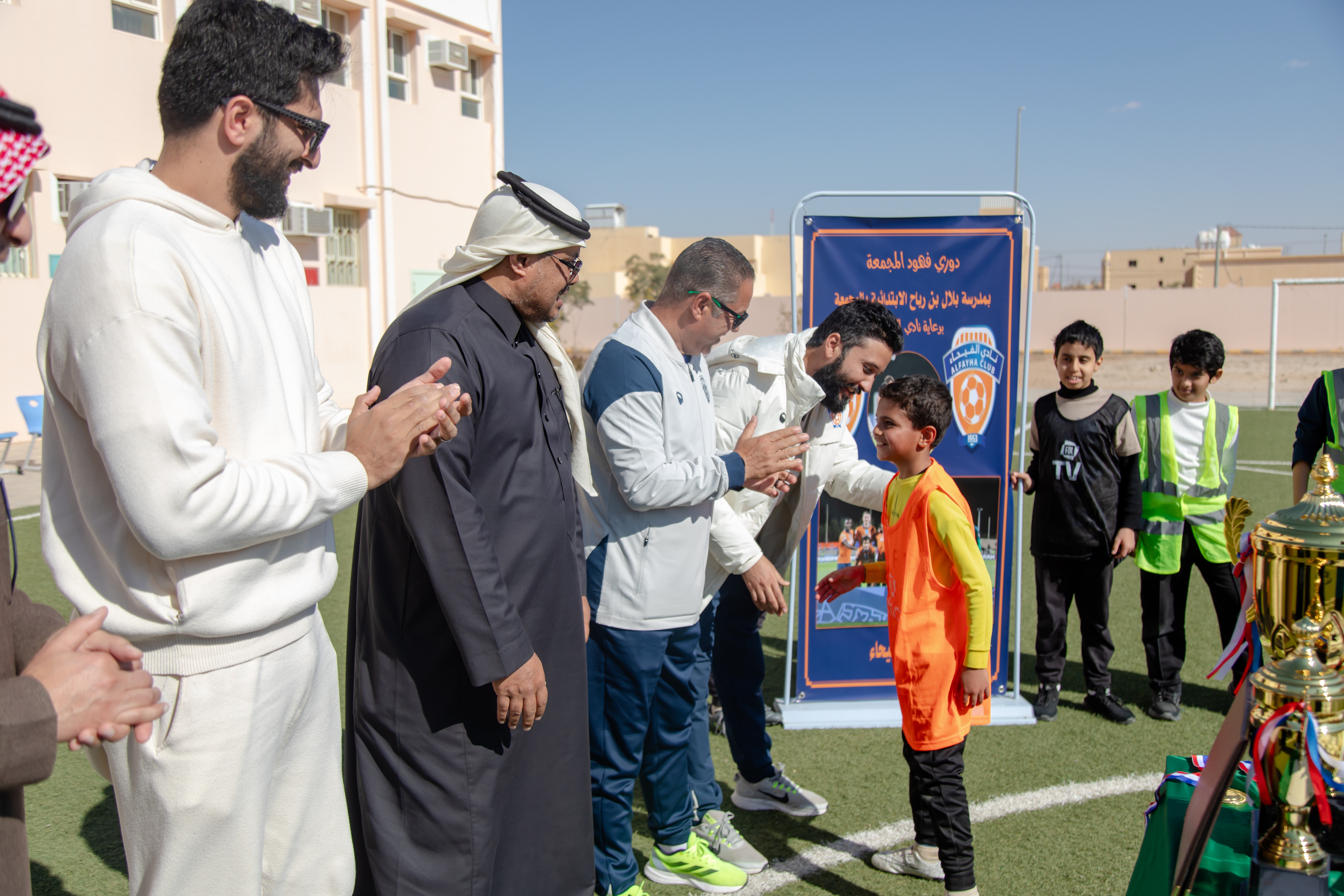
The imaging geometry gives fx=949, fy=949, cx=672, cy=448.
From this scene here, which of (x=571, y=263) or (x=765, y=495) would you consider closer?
(x=571, y=263)

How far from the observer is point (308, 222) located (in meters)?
15.9

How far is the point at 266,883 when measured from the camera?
1781 mm

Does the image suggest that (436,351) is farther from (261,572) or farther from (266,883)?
(266,883)

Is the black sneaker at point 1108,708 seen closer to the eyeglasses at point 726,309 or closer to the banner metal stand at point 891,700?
the banner metal stand at point 891,700

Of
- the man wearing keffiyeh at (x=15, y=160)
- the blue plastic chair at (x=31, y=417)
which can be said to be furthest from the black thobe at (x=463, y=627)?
the blue plastic chair at (x=31, y=417)

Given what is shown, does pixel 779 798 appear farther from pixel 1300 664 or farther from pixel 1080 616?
pixel 1300 664

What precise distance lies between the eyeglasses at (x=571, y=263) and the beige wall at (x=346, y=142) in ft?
31.3

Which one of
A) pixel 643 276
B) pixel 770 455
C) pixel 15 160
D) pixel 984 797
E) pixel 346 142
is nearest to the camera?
pixel 15 160

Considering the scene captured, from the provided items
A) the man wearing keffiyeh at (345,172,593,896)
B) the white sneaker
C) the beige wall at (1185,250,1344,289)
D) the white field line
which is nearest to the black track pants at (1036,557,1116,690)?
the white field line

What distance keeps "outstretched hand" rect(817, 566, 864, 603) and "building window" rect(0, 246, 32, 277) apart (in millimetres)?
12499

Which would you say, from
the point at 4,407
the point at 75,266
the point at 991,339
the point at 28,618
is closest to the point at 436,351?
the point at 75,266

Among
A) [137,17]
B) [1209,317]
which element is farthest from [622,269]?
[137,17]

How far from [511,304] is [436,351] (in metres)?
0.31

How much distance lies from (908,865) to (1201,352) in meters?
2.87
